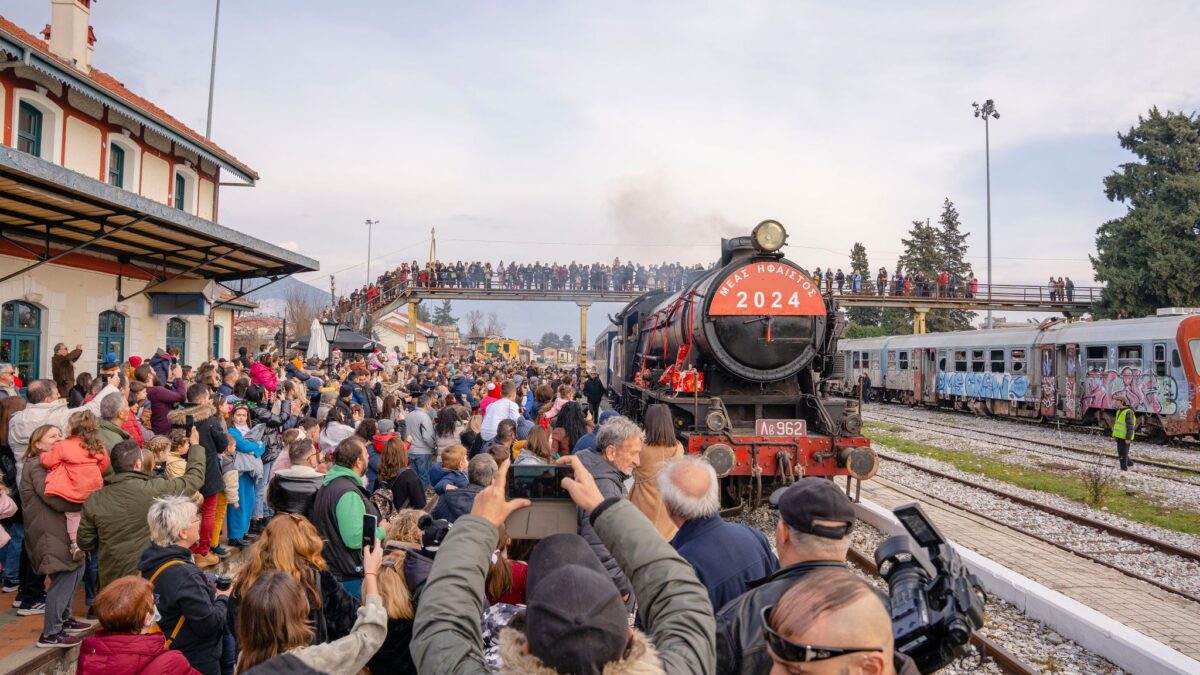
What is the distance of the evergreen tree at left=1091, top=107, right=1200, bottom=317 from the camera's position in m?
27.8

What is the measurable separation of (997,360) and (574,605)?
24.5 meters

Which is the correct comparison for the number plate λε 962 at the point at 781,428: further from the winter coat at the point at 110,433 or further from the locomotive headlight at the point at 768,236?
the winter coat at the point at 110,433

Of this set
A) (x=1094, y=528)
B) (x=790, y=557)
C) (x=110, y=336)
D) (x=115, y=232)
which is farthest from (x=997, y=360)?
(x=110, y=336)

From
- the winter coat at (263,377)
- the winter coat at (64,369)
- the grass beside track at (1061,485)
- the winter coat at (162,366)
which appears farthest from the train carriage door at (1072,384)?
the winter coat at (64,369)

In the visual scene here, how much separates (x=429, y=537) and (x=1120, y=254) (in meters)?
34.6

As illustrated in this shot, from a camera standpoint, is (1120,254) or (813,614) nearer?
(813,614)

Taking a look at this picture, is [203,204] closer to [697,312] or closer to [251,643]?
[697,312]

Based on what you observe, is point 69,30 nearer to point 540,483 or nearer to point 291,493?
point 291,493

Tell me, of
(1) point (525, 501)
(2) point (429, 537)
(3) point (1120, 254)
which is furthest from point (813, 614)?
(3) point (1120, 254)

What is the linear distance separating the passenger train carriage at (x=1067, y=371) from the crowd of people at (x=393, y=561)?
9829 millimetres

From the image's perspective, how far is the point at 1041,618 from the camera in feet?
18.4

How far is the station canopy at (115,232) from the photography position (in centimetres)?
742

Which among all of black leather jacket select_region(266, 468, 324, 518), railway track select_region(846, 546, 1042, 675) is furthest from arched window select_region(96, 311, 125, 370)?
railway track select_region(846, 546, 1042, 675)

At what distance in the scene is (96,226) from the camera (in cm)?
1012
